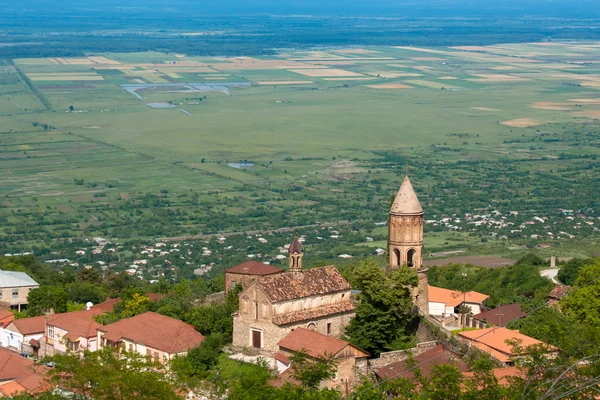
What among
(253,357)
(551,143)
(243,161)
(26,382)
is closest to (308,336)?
(253,357)

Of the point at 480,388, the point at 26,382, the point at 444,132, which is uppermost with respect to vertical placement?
the point at 480,388

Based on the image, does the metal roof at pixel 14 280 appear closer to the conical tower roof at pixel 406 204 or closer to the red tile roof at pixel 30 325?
the red tile roof at pixel 30 325

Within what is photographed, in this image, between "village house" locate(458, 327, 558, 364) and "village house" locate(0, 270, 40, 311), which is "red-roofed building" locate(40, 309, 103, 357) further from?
"village house" locate(458, 327, 558, 364)

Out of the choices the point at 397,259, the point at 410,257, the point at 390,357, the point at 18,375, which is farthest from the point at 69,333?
the point at 410,257

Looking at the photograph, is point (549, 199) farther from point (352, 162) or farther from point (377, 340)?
point (377, 340)

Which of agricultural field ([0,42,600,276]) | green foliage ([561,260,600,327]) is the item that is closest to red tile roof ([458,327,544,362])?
green foliage ([561,260,600,327])

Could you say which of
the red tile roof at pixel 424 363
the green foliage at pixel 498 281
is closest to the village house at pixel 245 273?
the red tile roof at pixel 424 363
